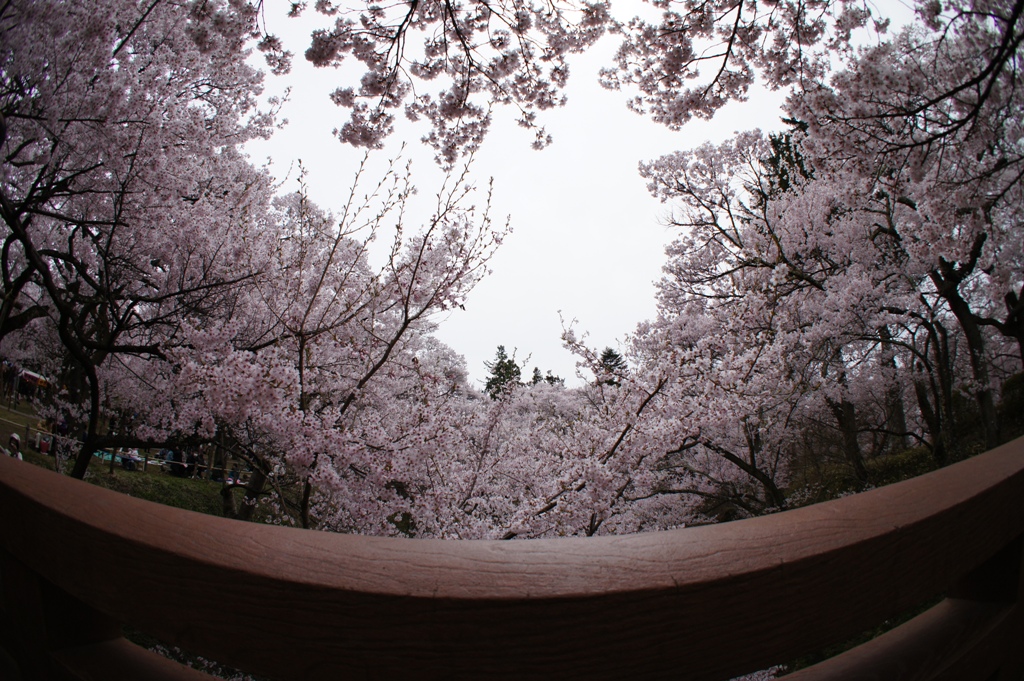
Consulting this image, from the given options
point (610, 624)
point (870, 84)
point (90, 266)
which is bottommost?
point (610, 624)

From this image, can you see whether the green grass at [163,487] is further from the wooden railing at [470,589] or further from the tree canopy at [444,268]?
the wooden railing at [470,589]

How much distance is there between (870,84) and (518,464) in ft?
12.6

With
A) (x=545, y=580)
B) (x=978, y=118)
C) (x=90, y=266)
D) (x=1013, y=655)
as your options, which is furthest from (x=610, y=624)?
(x=90, y=266)

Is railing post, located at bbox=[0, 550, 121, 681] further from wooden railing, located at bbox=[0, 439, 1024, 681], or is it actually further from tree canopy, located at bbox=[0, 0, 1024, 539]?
tree canopy, located at bbox=[0, 0, 1024, 539]

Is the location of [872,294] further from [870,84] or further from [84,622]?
[84,622]

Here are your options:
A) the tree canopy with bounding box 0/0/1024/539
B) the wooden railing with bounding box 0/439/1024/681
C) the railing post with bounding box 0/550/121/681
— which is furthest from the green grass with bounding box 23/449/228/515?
the wooden railing with bounding box 0/439/1024/681

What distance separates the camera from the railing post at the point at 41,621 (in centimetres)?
59

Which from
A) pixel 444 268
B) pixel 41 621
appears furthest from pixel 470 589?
pixel 444 268

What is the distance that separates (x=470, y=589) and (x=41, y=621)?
569 millimetres

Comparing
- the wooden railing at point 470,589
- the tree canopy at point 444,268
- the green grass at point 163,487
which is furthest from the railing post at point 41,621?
the green grass at point 163,487

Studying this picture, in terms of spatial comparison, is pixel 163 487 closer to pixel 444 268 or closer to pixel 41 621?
pixel 444 268

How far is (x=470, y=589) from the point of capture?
388 millimetres

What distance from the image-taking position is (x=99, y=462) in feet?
21.9

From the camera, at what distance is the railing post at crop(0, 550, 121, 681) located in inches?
23.1
